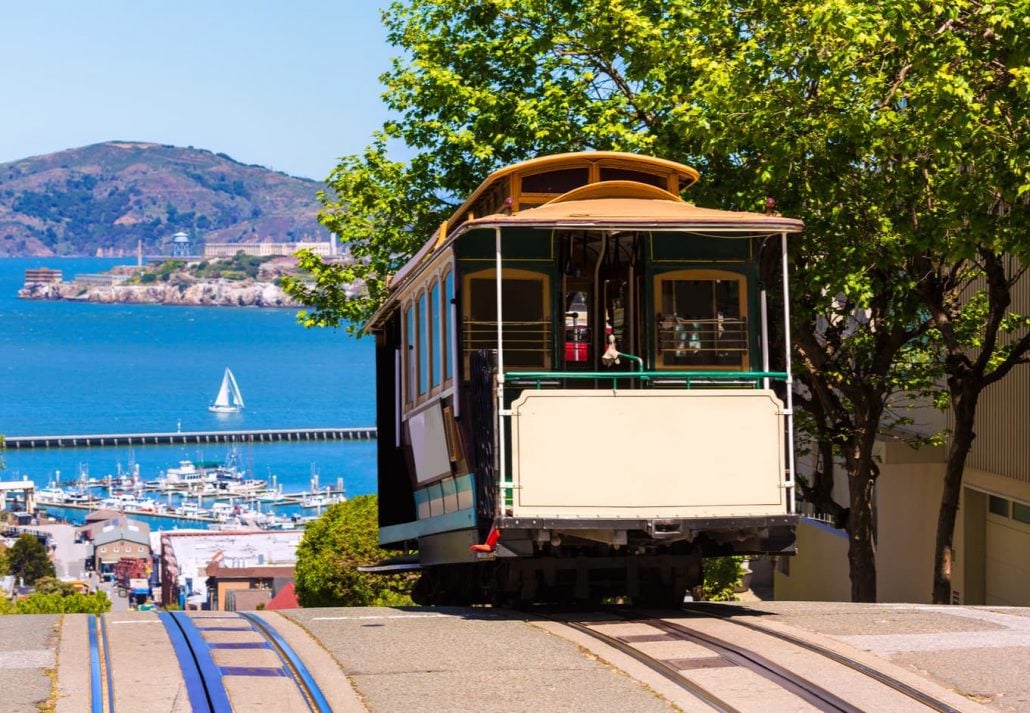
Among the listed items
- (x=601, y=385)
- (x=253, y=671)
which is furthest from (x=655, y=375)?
(x=253, y=671)

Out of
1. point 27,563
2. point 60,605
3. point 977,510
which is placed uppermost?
point 977,510

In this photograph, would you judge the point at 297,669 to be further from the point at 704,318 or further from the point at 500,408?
the point at 704,318

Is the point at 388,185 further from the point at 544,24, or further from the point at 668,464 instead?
the point at 668,464

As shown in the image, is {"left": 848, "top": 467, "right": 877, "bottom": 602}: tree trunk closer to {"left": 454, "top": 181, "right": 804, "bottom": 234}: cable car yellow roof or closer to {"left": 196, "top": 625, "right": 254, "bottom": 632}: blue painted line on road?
{"left": 454, "top": 181, "right": 804, "bottom": 234}: cable car yellow roof

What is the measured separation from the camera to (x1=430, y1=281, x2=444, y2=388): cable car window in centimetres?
1541

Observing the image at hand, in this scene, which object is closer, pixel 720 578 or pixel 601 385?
pixel 601 385

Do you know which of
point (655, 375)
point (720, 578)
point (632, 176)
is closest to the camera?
point (655, 375)

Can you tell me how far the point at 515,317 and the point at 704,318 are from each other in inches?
67.2

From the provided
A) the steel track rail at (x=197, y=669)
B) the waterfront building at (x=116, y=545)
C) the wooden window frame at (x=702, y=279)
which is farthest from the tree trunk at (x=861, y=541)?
the waterfront building at (x=116, y=545)

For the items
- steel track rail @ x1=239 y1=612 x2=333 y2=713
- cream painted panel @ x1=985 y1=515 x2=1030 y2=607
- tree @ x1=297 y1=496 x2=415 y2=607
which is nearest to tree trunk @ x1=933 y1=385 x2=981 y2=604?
cream painted panel @ x1=985 y1=515 x2=1030 y2=607

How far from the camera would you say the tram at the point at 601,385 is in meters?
13.3

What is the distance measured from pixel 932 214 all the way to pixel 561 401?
748cm

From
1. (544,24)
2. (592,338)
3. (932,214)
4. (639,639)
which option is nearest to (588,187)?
(592,338)

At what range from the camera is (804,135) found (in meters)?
19.2
